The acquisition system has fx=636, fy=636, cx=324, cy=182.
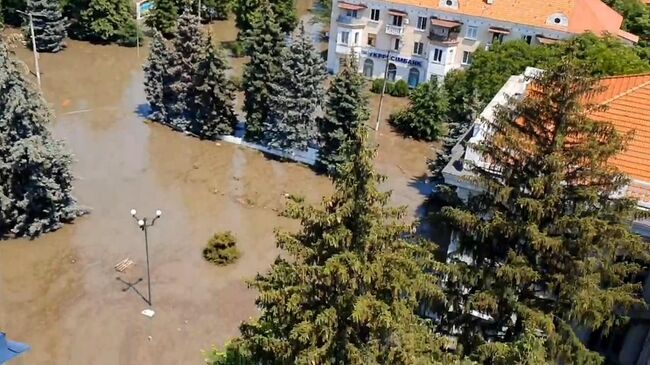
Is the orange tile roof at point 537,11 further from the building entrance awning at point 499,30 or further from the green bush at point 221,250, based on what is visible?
the green bush at point 221,250

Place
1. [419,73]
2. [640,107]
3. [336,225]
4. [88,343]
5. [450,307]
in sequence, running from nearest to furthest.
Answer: [336,225] < [450,307] < [640,107] < [88,343] < [419,73]

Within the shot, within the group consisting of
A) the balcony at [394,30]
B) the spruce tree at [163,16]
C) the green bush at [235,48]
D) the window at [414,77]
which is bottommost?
the green bush at [235,48]

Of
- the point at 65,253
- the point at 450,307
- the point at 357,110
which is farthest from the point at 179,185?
the point at 450,307

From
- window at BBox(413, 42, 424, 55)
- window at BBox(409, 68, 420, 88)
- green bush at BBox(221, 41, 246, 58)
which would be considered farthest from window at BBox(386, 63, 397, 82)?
green bush at BBox(221, 41, 246, 58)

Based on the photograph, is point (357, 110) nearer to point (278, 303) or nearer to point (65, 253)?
point (65, 253)

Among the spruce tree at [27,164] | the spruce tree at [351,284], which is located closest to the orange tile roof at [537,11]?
the spruce tree at [27,164]

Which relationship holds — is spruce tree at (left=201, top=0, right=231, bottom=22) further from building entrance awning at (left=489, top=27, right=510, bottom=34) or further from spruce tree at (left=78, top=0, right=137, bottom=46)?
building entrance awning at (left=489, top=27, right=510, bottom=34)

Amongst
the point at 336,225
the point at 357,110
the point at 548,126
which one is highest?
the point at 548,126
